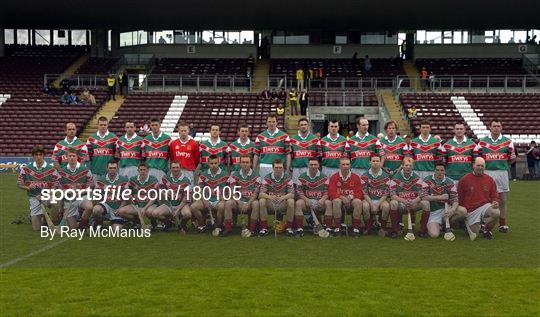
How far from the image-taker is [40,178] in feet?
33.1

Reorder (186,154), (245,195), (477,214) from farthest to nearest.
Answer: (186,154)
(245,195)
(477,214)

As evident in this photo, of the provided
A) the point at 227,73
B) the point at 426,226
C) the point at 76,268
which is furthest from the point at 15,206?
the point at 227,73

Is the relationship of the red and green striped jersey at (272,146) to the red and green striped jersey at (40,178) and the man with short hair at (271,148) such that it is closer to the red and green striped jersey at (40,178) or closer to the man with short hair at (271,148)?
the man with short hair at (271,148)

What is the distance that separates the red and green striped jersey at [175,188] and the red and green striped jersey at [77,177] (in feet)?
3.59

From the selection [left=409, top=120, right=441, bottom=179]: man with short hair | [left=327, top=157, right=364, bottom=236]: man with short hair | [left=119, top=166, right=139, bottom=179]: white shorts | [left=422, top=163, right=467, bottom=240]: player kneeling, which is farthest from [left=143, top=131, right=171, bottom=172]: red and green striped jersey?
[left=422, top=163, right=467, bottom=240]: player kneeling

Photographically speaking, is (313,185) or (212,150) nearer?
(313,185)

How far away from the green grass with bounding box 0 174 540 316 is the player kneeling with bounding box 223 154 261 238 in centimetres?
40

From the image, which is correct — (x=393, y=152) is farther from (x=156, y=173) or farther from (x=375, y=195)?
(x=156, y=173)

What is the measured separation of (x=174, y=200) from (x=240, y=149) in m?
1.36

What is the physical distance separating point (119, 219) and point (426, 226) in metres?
4.38

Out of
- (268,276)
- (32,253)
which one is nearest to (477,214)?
(268,276)

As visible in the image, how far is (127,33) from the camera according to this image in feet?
119

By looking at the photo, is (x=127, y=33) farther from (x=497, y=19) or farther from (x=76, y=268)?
(x=76, y=268)

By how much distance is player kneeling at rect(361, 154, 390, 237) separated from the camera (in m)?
9.52
